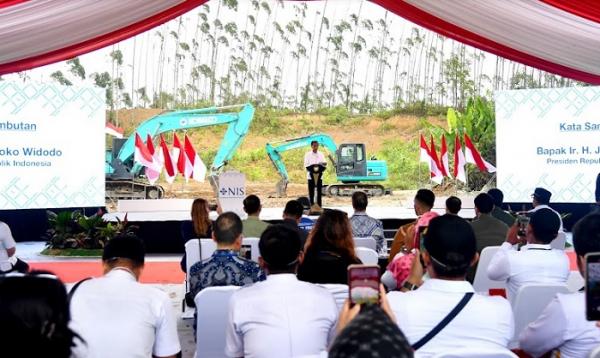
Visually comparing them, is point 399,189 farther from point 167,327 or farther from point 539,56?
point 167,327

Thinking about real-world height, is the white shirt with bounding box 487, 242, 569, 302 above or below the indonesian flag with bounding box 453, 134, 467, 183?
below

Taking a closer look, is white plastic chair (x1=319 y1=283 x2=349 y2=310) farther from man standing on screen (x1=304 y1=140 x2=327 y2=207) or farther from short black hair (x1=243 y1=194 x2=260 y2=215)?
man standing on screen (x1=304 y1=140 x2=327 y2=207)

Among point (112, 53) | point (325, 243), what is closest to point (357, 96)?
point (112, 53)

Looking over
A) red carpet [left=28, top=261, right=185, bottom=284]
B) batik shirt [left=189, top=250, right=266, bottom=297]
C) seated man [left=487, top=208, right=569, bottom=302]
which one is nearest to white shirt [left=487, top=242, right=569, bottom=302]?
seated man [left=487, top=208, right=569, bottom=302]

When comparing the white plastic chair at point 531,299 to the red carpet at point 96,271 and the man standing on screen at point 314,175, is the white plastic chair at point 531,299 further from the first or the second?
the man standing on screen at point 314,175

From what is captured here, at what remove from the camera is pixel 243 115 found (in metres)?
15.6

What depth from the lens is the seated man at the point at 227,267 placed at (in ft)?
10.6

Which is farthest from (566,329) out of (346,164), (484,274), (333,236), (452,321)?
(346,164)

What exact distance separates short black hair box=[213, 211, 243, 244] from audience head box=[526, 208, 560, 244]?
146cm

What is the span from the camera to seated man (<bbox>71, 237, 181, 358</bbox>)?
210 centimetres

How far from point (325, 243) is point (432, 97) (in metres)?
27.1

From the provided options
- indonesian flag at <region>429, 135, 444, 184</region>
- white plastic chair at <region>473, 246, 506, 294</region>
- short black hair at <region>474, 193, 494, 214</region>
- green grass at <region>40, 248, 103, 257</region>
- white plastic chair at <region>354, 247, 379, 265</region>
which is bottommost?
green grass at <region>40, 248, 103, 257</region>

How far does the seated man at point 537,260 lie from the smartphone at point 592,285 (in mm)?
1611

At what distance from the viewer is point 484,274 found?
419 centimetres
